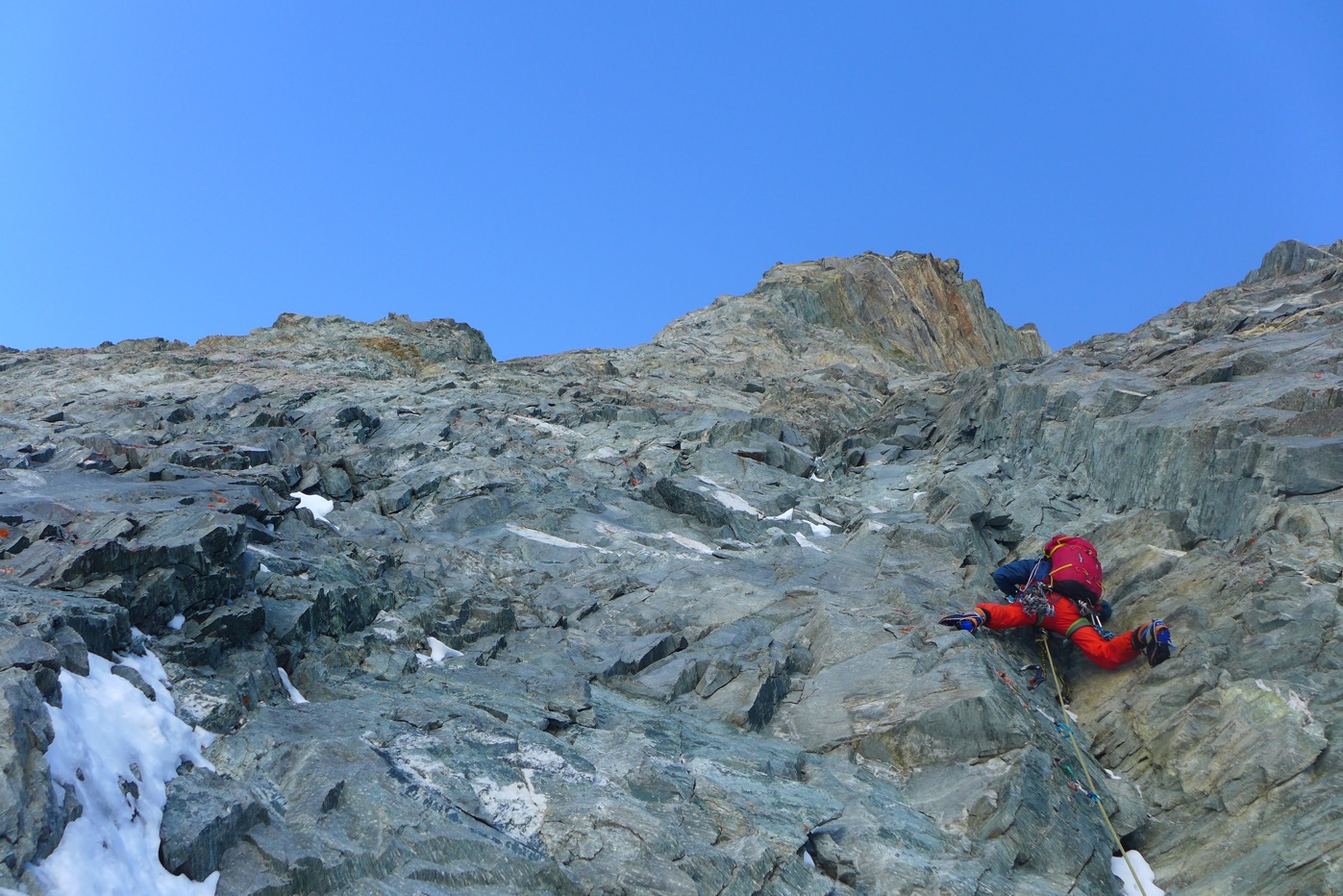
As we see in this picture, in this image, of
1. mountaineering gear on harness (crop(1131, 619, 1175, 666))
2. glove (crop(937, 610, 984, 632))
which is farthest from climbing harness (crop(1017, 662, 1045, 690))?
mountaineering gear on harness (crop(1131, 619, 1175, 666))

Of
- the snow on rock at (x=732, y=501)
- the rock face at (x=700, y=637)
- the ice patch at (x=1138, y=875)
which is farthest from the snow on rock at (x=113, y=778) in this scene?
the snow on rock at (x=732, y=501)

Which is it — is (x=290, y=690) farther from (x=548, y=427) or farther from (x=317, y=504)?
(x=548, y=427)

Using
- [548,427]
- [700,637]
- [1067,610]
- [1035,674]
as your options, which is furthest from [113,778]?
[548,427]

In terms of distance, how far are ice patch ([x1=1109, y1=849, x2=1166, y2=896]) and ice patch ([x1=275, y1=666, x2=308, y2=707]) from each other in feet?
29.4

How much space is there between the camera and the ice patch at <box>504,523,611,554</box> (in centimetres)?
1741

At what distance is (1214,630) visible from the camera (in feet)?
41.1

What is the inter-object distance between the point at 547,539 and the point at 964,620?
745 cm

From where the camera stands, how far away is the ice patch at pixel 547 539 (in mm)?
17406

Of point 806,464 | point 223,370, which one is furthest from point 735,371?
point 223,370

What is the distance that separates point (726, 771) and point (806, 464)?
14609 mm

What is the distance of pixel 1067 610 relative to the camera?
13.9 metres

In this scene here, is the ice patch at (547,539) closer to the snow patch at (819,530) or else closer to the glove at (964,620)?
the snow patch at (819,530)

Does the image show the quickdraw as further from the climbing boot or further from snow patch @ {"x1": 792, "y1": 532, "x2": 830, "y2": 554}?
snow patch @ {"x1": 792, "y1": 532, "x2": 830, "y2": 554}

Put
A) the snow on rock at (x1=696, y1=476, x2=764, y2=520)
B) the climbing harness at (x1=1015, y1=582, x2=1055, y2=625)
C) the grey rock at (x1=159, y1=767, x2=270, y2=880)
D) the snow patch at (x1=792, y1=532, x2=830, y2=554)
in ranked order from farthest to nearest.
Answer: the snow on rock at (x1=696, y1=476, x2=764, y2=520)
the snow patch at (x1=792, y1=532, x2=830, y2=554)
the climbing harness at (x1=1015, y1=582, x2=1055, y2=625)
the grey rock at (x1=159, y1=767, x2=270, y2=880)
